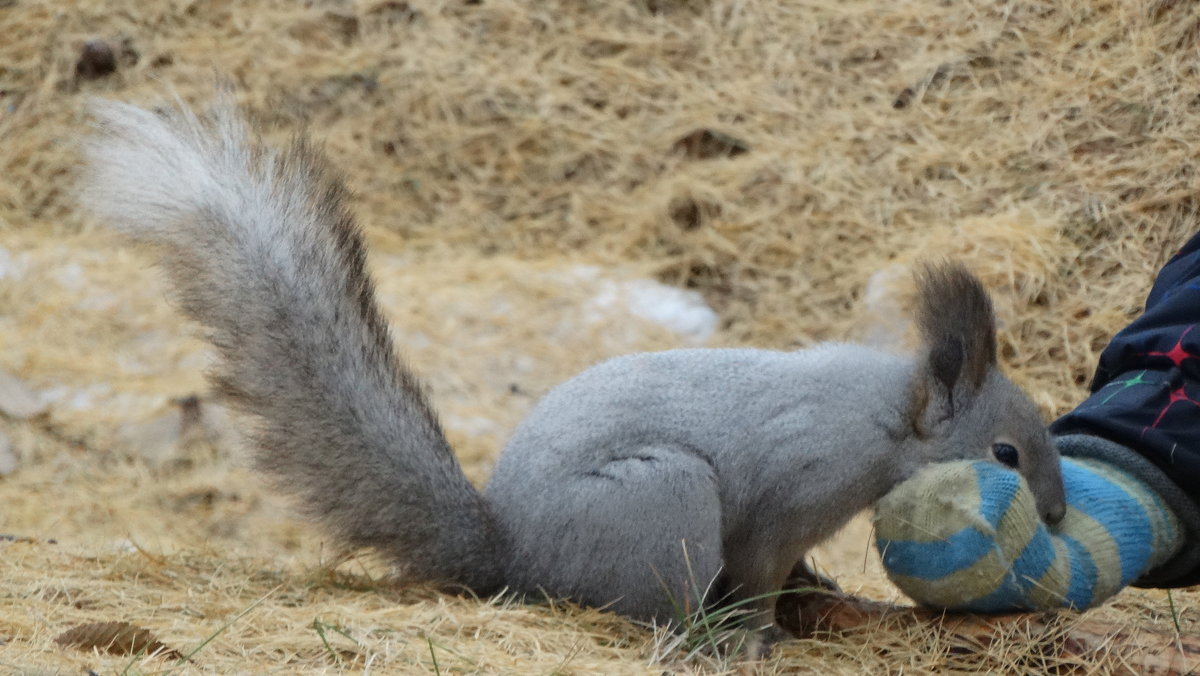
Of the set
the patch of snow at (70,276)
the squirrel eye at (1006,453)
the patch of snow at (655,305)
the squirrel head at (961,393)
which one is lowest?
the patch of snow at (655,305)

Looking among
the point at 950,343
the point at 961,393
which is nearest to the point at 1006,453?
the point at 961,393

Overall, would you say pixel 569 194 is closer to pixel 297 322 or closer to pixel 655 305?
pixel 655 305

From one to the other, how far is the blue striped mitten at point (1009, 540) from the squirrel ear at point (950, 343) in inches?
6.7

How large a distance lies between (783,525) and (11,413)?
120 inches

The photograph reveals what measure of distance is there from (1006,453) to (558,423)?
914 millimetres

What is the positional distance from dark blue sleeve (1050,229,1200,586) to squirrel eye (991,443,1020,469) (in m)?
0.19

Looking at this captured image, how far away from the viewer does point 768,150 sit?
210 inches

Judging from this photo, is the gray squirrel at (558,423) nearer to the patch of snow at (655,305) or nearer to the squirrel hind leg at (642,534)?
the squirrel hind leg at (642,534)

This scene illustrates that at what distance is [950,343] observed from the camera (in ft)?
8.62

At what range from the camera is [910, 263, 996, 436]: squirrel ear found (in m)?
2.60

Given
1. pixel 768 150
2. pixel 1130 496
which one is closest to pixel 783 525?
pixel 1130 496

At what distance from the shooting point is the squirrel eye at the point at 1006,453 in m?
2.62

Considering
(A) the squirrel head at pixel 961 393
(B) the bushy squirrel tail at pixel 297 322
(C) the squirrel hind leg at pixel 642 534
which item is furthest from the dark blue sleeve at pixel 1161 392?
(B) the bushy squirrel tail at pixel 297 322

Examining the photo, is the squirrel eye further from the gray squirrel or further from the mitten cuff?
the mitten cuff
